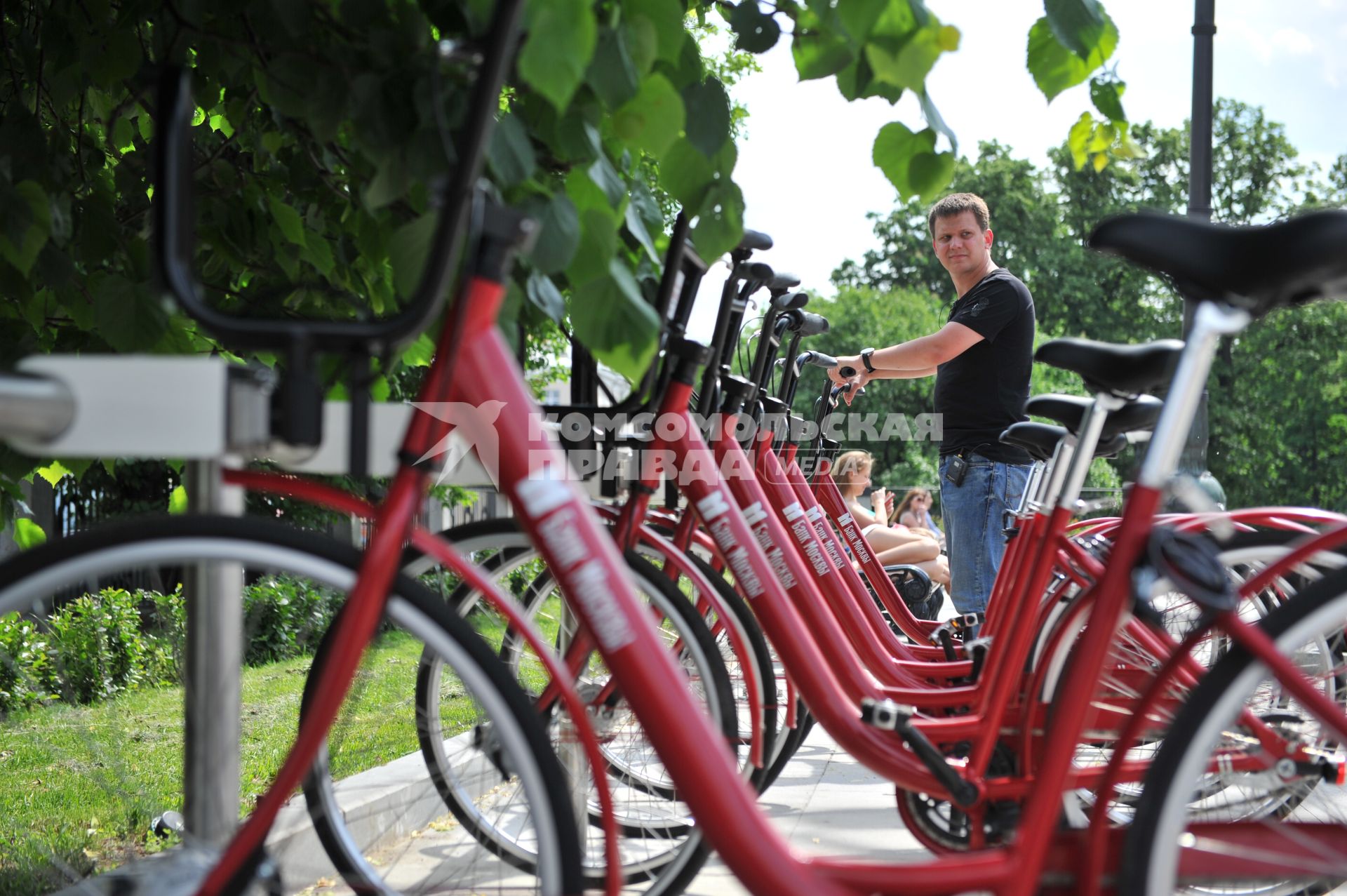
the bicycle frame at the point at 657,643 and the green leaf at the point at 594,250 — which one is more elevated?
the green leaf at the point at 594,250

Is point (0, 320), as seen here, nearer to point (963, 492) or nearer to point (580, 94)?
point (580, 94)

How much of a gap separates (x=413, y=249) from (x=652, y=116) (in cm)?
42

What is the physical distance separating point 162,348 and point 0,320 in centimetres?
69

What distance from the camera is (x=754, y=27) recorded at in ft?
7.33

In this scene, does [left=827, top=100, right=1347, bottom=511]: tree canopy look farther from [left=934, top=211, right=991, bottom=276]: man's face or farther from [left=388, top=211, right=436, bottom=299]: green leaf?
[left=388, top=211, right=436, bottom=299]: green leaf

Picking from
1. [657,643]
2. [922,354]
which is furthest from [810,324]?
[657,643]

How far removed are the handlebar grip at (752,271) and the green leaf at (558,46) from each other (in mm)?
1602

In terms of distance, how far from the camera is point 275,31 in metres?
2.34

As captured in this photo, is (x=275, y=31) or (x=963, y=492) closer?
(x=275, y=31)

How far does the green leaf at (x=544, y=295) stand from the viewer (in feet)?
6.78

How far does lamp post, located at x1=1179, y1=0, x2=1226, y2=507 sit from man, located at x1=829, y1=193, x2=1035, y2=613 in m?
3.07

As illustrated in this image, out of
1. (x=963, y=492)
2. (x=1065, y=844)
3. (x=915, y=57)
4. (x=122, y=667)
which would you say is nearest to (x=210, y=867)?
(x=122, y=667)

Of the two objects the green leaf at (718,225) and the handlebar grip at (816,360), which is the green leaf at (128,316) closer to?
the green leaf at (718,225)

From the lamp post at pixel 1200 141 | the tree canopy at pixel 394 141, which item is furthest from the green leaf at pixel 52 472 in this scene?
the lamp post at pixel 1200 141
